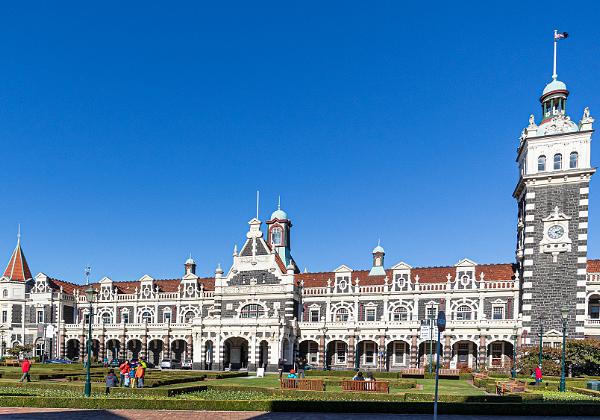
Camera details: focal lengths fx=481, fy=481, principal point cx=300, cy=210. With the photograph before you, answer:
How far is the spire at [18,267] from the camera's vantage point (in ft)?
249

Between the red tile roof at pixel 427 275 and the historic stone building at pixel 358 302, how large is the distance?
20 centimetres

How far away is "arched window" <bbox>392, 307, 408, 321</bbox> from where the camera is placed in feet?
197

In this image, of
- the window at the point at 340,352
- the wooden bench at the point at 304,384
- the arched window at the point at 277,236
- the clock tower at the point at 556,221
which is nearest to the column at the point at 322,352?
the window at the point at 340,352

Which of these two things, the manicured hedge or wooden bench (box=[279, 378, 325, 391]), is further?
wooden bench (box=[279, 378, 325, 391])

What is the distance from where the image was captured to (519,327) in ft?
173

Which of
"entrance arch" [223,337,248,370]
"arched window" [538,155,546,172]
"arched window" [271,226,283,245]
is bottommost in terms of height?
"entrance arch" [223,337,248,370]

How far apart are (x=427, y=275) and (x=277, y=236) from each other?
2297 centimetres

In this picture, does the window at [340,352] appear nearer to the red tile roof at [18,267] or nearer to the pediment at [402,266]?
the pediment at [402,266]

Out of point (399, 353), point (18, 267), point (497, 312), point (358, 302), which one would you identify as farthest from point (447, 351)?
point (18, 267)

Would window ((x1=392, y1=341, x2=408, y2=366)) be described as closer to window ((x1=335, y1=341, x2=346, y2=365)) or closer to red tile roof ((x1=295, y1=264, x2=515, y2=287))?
window ((x1=335, y1=341, x2=346, y2=365))

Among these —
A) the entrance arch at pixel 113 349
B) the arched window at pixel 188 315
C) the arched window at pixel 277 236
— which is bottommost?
the entrance arch at pixel 113 349

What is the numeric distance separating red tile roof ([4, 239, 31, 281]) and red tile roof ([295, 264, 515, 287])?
44.5 metres

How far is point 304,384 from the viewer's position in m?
31.0

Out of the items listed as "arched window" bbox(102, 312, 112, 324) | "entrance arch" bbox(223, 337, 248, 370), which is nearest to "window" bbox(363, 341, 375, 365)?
"entrance arch" bbox(223, 337, 248, 370)
